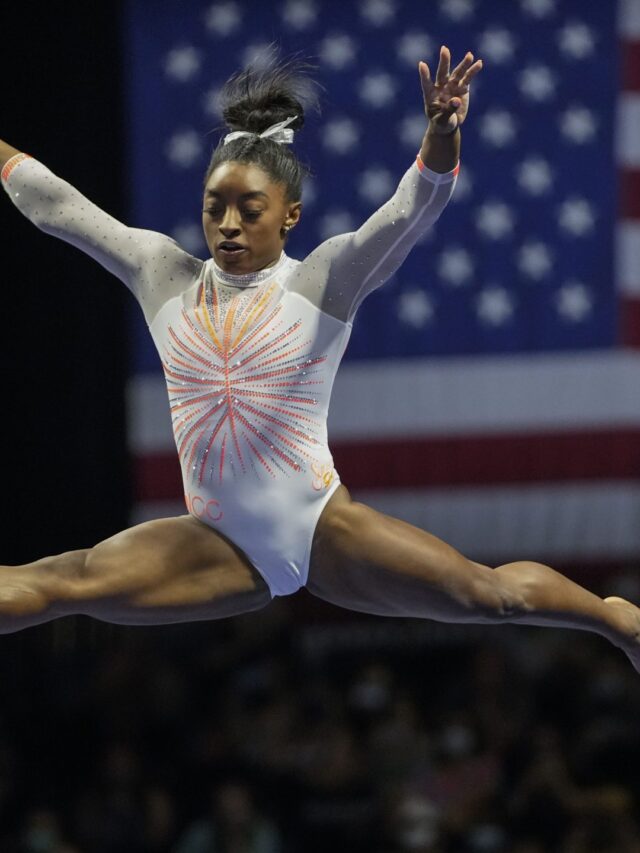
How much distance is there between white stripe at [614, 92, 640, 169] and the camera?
6.84m

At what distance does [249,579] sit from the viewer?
12.0ft

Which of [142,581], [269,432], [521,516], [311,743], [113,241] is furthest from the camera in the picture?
[521,516]

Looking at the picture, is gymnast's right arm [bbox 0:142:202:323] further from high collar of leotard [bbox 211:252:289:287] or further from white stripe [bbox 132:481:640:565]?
white stripe [bbox 132:481:640:565]

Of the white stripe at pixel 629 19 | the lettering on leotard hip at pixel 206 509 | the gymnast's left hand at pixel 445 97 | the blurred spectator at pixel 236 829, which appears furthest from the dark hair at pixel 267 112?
the white stripe at pixel 629 19

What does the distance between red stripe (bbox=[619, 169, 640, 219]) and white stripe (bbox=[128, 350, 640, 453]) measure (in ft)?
0.78

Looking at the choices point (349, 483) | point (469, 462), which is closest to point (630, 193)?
point (469, 462)

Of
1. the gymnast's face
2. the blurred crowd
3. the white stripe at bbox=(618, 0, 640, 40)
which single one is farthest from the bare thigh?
the white stripe at bbox=(618, 0, 640, 40)

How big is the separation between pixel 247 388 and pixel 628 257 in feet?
11.9

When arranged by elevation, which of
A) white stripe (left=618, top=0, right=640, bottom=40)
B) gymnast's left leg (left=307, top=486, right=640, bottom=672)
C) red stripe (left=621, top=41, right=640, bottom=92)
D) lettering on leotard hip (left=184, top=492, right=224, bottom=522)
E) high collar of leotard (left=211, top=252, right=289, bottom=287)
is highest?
white stripe (left=618, top=0, right=640, bottom=40)

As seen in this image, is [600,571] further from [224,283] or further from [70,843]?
[224,283]

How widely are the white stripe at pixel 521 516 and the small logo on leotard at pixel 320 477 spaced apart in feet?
10.7

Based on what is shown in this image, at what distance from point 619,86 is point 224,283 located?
11.9 feet

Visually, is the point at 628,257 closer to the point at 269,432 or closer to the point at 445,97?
the point at 445,97

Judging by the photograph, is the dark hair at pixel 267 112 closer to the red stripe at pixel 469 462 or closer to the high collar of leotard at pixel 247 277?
the high collar of leotard at pixel 247 277
